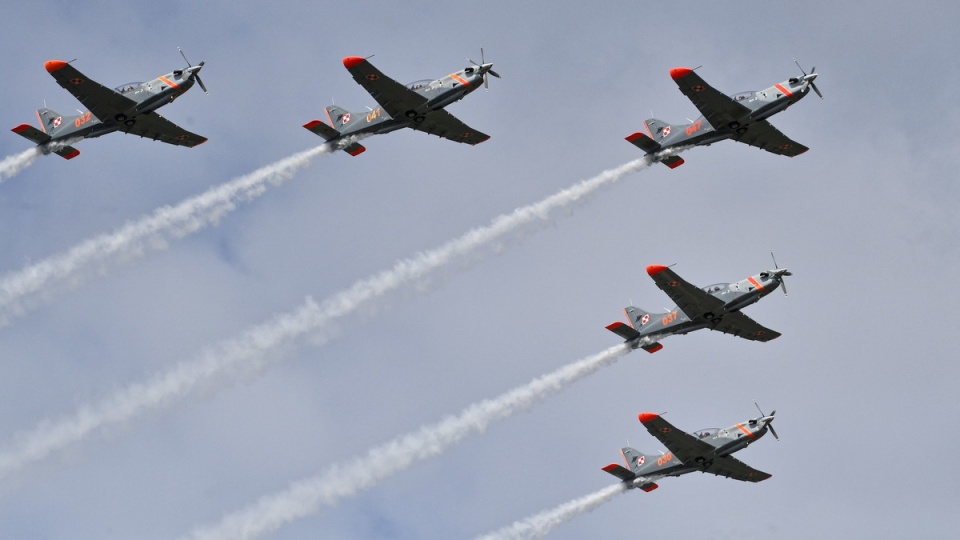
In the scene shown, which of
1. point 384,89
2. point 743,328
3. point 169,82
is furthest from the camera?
point 743,328

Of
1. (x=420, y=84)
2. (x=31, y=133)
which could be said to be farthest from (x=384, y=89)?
(x=31, y=133)

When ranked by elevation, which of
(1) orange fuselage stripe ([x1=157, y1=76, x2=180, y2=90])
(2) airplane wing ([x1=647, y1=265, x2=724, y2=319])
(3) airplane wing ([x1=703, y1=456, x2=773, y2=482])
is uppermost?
(1) orange fuselage stripe ([x1=157, y1=76, x2=180, y2=90])

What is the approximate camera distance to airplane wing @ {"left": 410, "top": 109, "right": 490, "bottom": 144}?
3883 inches

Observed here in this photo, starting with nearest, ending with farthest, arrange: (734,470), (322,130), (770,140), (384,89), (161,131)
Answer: (384,89) < (161,131) < (322,130) < (770,140) < (734,470)

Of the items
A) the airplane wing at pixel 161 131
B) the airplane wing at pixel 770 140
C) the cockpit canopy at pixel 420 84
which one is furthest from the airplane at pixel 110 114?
the airplane wing at pixel 770 140

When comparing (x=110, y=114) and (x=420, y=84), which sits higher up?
(x=110, y=114)

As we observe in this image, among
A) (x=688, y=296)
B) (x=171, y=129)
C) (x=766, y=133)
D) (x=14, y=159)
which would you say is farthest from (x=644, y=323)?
(x=14, y=159)

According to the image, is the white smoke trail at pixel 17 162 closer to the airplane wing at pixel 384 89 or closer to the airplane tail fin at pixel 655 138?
the airplane wing at pixel 384 89

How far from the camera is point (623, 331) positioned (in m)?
100

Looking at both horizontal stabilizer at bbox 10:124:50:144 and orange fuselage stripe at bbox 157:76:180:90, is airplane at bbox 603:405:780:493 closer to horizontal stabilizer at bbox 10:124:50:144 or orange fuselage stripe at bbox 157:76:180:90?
orange fuselage stripe at bbox 157:76:180:90

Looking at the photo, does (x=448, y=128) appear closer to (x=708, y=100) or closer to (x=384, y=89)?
(x=384, y=89)

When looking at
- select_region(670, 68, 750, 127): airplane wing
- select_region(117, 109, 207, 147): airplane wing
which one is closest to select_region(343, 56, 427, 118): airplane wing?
select_region(117, 109, 207, 147): airplane wing

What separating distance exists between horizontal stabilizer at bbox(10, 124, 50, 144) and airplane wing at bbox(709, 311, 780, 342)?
36.1 meters

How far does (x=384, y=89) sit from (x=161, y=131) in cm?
1237
